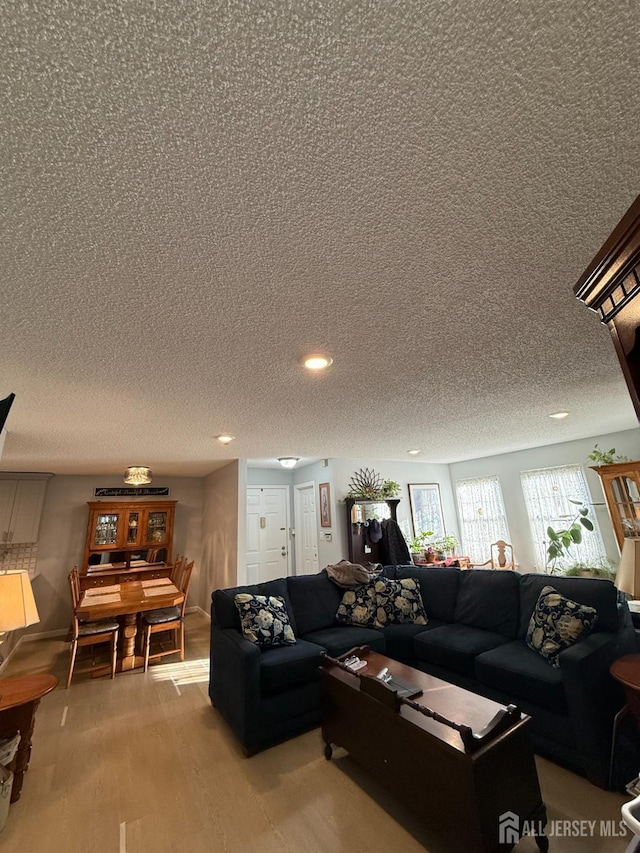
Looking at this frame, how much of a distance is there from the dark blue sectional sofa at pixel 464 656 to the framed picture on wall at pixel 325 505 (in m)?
1.90

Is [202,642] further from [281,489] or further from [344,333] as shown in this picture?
[344,333]

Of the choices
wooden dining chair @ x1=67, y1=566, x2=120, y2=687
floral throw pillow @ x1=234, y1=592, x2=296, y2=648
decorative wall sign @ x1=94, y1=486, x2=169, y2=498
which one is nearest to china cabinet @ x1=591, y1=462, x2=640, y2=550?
Answer: floral throw pillow @ x1=234, y1=592, x2=296, y2=648

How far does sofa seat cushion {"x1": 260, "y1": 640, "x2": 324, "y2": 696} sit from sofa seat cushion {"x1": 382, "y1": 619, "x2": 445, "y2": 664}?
0.77 meters

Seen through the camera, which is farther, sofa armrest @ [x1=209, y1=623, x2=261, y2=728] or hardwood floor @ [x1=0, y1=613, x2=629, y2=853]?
sofa armrest @ [x1=209, y1=623, x2=261, y2=728]

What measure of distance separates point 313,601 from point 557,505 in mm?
4092

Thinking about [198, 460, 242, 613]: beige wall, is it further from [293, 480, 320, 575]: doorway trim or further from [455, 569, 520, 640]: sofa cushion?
[455, 569, 520, 640]: sofa cushion

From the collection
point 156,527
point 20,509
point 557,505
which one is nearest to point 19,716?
point 156,527

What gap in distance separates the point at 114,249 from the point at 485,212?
122cm

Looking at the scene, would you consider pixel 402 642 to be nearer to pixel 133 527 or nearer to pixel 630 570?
pixel 630 570

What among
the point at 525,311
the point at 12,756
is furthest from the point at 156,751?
the point at 525,311

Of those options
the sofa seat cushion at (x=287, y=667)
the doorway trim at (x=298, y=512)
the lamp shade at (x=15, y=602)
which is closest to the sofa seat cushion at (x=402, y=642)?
the sofa seat cushion at (x=287, y=667)

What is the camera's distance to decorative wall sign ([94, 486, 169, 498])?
18.8 feet

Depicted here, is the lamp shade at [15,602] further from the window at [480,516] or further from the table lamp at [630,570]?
the window at [480,516]

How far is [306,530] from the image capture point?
20.1ft
